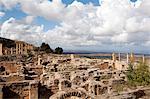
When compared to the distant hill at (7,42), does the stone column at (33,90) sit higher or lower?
lower

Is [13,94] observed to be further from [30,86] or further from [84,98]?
[84,98]

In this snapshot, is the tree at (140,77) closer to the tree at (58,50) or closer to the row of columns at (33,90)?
the row of columns at (33,90)

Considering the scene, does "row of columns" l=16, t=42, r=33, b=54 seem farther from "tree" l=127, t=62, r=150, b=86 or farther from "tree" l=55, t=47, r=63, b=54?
"tree" l=127, t=62, r=150, b=86

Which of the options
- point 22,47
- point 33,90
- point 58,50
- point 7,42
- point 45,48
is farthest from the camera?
point 7,42

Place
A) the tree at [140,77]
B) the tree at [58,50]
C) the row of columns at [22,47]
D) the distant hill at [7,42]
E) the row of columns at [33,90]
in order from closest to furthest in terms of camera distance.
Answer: the row of columns at [33,90]
the tree at [140,77]
the row of columns at [22,47]
the tree at [58,50]
the distant hill at [7,42]

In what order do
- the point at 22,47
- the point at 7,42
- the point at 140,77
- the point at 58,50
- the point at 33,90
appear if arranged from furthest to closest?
the point at 7,42
the point at 58,50
the point at 22,47
the point at 140,77
the point at 33,90

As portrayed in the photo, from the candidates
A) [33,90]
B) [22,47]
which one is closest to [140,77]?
[33,90]

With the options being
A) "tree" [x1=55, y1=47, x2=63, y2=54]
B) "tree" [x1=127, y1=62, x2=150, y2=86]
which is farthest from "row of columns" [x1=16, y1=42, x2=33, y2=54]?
"tree" [x1=127, y1=62, x2=150, y2=86]

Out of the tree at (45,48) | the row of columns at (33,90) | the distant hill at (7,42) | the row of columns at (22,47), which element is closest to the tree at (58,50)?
the tree at (45,48)

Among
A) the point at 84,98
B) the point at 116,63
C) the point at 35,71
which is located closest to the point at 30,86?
the point at 84,98

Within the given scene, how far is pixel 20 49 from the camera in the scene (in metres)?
57.5

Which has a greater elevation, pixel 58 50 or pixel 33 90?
pixel 58 50

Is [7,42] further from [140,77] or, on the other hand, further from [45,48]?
[140,77]

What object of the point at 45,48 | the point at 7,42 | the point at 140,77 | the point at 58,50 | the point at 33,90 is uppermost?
the point at 7,42
